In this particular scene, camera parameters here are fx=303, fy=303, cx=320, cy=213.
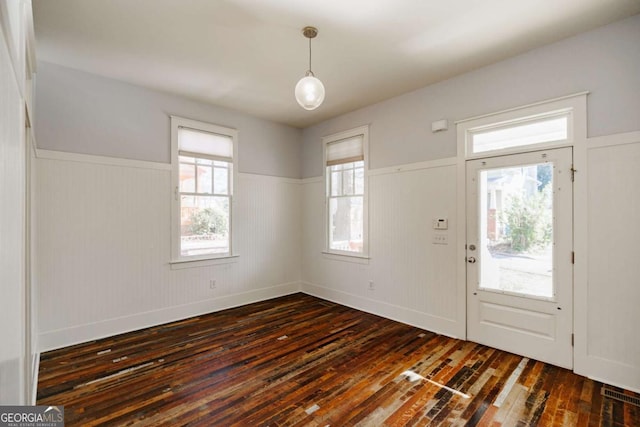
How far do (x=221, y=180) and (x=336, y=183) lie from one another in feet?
5.96

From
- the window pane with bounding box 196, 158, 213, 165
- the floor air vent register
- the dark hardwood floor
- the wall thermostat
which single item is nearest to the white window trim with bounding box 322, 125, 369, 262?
the wall thermostat

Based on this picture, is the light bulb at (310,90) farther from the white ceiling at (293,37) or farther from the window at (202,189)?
the window at (202,189)

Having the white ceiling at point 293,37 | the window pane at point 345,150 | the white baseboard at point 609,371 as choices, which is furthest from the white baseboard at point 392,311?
the white ceiling at point 293,37

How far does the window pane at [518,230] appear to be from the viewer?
294 cm

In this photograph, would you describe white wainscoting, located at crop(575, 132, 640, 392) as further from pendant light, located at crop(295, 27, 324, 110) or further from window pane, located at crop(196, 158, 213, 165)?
window pane, located at crop(196, 158, 213, 165)

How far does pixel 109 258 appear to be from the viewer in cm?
356

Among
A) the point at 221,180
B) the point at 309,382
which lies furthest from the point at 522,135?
the point at 221,180

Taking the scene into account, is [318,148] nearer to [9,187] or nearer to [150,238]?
[150,238]

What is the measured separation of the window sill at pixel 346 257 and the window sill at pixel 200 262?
4.79 ft

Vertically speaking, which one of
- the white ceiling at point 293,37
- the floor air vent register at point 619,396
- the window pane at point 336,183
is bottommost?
the floor air vent register at point 619,396

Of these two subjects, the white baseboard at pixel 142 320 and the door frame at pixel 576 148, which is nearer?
the door frame at pixel 576 148

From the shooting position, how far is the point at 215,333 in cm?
366

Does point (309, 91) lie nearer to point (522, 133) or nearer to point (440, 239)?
point (522, 133)

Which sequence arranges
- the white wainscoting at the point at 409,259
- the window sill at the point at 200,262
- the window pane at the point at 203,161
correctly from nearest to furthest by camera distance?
the white wainscoting at the point at 409,259 → the window sill at the point at 200,262 → the window pane at the point at 203,161
